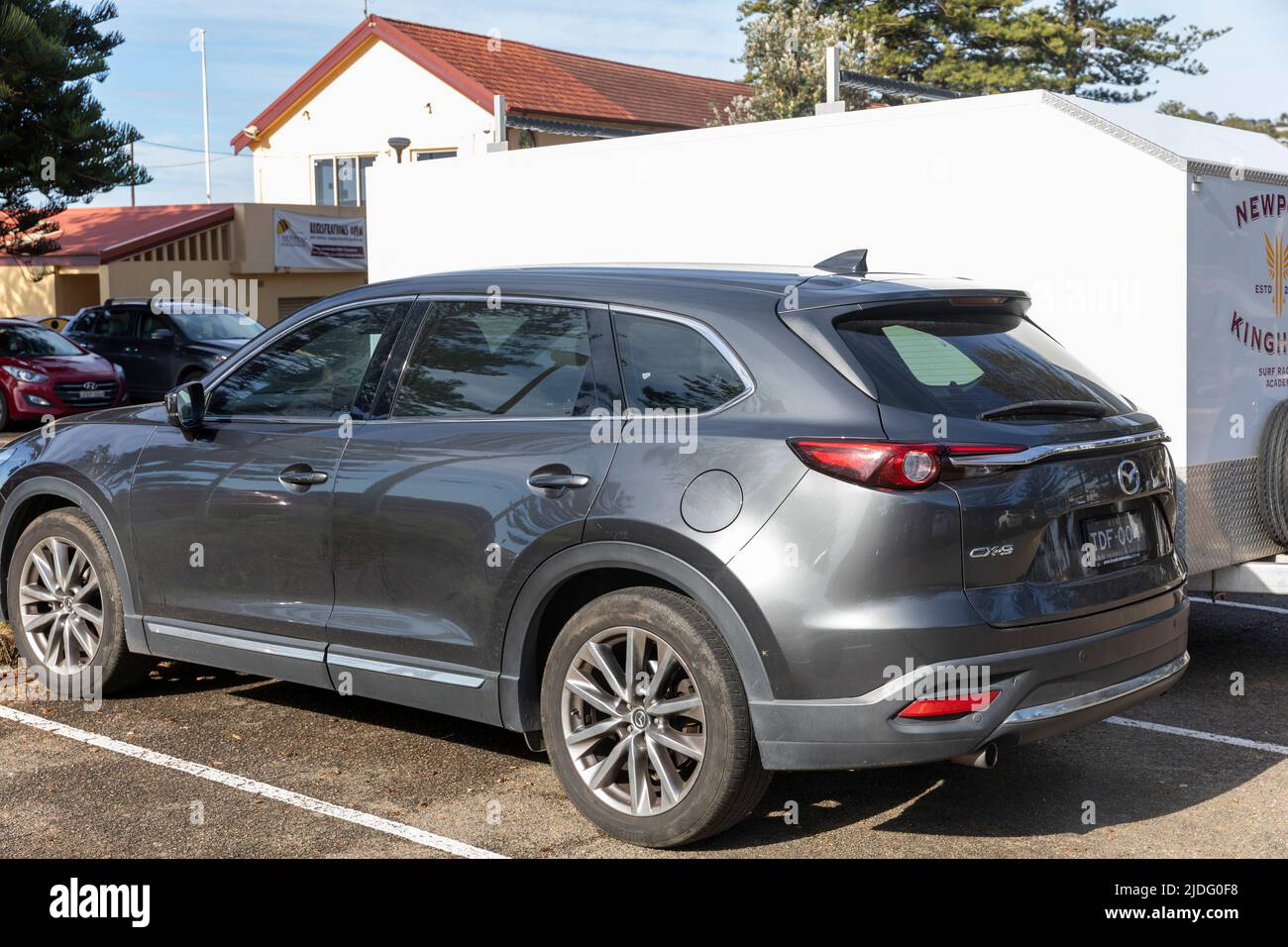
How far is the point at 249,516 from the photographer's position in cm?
555

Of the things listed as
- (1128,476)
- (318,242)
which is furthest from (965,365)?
(318,242)

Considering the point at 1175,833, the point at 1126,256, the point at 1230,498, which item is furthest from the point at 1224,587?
the point at 1175,833

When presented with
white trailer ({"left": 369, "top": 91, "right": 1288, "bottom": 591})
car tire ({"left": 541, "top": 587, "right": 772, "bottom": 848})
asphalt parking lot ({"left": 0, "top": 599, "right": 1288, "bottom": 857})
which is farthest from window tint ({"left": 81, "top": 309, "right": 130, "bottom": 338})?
car tire ({"left": 541, "top": 587, "right": 772, "bottom": 848})

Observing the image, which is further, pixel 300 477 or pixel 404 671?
pixel 300 477

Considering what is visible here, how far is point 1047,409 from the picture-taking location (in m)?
4.61

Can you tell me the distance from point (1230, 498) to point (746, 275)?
2.93 meters

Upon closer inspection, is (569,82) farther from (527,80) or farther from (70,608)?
(70,608)

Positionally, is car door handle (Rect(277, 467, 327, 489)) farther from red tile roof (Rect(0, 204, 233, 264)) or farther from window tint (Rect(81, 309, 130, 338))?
red tile roof (Rect(0, 204, 233, 264))

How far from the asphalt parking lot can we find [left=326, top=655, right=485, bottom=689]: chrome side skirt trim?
436 millimetres

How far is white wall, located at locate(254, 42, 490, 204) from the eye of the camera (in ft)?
107

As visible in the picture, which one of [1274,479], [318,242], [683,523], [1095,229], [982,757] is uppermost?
[318,242]

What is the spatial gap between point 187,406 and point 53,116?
1915cm

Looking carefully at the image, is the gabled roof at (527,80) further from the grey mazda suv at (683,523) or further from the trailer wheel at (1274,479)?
the grey mazda suv at (683,523)

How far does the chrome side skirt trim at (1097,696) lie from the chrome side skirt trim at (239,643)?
2.57 metres
